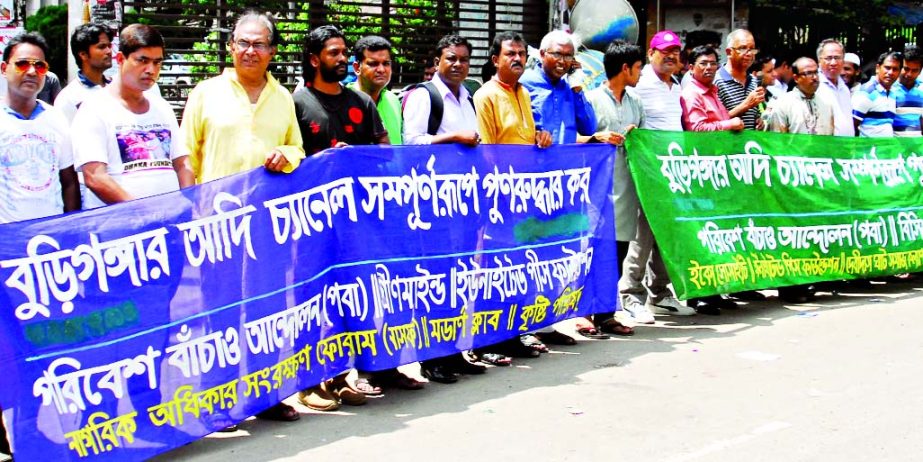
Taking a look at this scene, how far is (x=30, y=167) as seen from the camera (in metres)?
5.13

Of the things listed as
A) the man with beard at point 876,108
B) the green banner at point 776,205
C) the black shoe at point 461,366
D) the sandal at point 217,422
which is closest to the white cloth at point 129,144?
the sandal at point 217,422

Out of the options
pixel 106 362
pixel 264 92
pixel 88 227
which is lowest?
pixel 106 362

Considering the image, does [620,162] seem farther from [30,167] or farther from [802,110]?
[30,167]

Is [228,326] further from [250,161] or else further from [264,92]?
[264,92]

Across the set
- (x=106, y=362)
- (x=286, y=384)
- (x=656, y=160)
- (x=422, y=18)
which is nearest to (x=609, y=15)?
(x=422, y=18)

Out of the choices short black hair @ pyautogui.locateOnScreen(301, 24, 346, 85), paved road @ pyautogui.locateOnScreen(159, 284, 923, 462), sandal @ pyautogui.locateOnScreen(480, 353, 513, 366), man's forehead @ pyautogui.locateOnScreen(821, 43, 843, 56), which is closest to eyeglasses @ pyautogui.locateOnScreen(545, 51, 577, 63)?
short black hair @ pyautogui.locateOnScreen(301, 24, 346, 85)

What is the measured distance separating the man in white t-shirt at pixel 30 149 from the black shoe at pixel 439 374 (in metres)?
2.09

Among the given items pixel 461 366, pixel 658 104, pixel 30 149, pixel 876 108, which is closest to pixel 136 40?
pixel 30 149

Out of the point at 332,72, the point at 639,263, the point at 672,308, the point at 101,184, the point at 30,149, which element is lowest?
the point at 672,308

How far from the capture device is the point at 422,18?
15.7 metres

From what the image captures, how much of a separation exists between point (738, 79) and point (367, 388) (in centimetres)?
450

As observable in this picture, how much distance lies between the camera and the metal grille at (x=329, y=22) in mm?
13516

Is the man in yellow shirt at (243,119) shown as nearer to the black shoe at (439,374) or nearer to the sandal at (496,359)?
the black shoe at (439,374)

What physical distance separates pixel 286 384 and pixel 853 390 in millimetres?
2914
